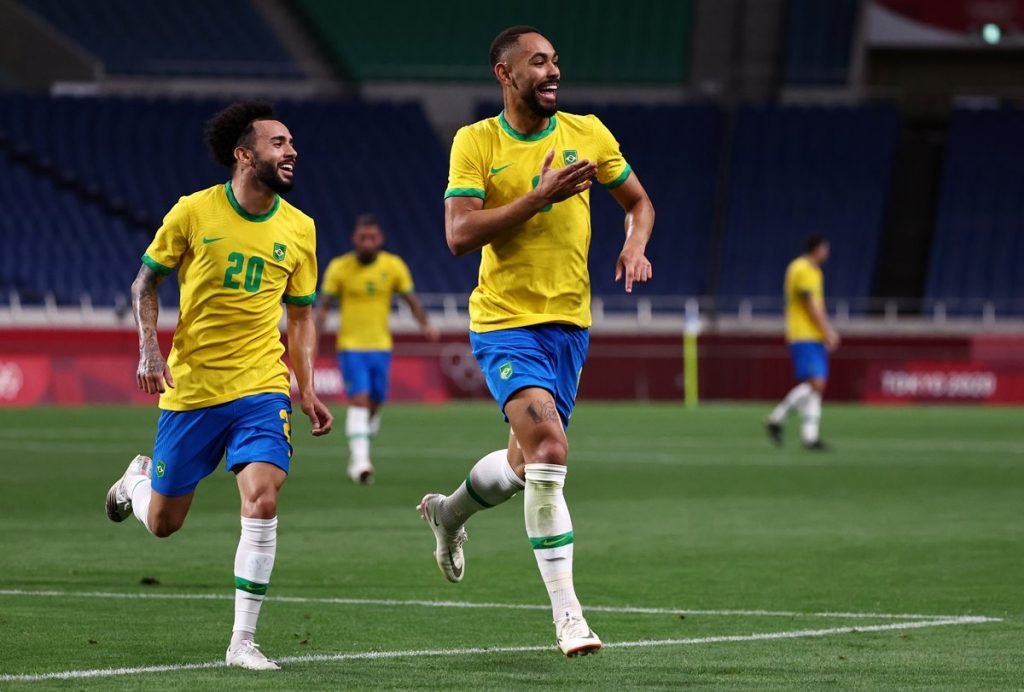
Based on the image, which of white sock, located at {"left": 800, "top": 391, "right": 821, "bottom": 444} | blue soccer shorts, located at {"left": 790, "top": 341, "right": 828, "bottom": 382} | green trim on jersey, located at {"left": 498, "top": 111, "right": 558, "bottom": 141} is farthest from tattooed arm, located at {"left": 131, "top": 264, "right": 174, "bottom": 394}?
blue soccer shorts, located at {"left": 790, "top": 341, "right": 828, "bottom": 382}

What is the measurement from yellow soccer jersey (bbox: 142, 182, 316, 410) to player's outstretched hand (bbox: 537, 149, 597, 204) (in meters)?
1.37

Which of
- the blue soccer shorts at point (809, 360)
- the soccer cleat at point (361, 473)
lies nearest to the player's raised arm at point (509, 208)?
the soccer cleat at point (361, 473)

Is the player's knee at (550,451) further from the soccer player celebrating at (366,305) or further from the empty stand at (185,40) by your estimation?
the empty stand at (185,40)

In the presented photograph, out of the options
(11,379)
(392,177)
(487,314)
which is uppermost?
(392,177)

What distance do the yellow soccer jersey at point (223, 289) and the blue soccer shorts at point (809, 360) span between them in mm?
14974

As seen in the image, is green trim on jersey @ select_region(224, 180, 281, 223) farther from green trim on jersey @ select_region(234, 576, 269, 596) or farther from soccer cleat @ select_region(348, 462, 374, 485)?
soccer cleat @ select_region(348, 462, 374, 485)

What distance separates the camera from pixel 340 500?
49.6ft

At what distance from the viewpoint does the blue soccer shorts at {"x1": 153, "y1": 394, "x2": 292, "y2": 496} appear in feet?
24.4

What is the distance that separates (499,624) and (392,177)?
33416mm

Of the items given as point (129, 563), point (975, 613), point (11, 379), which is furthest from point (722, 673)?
point (11, 379)

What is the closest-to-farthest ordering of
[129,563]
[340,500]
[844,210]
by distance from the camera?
[129,563] < [340,500] < [844,210]

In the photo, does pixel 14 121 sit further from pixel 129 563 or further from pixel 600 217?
pixel 129 563

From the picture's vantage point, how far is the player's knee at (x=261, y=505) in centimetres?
718

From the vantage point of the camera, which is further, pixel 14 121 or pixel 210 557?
pixel 14 121
